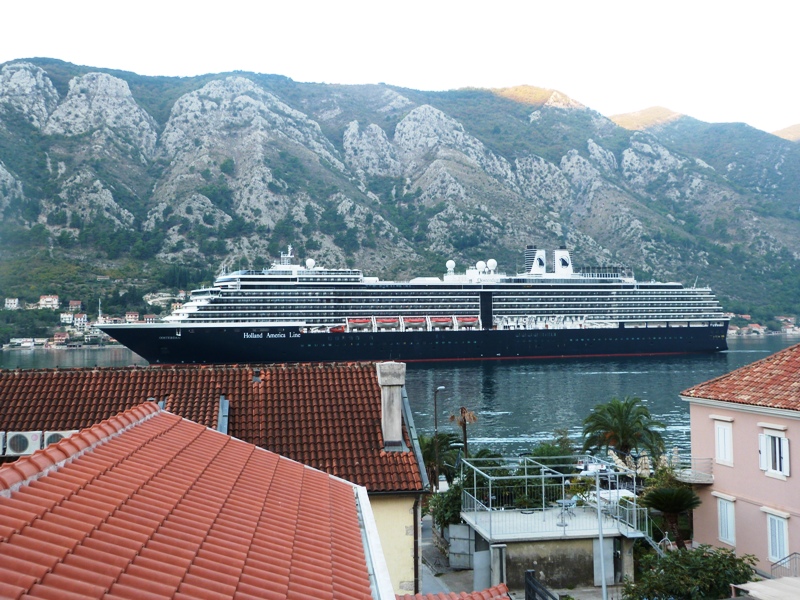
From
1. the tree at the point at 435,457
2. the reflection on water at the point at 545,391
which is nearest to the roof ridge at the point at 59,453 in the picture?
the tree at the point at 435,457

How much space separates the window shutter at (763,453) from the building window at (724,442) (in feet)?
2.40

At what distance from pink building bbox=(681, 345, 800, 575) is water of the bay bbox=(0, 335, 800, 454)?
738 inches

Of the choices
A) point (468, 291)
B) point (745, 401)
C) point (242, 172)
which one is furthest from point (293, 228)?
point (745, 401)

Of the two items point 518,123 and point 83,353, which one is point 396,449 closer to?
point 83,353

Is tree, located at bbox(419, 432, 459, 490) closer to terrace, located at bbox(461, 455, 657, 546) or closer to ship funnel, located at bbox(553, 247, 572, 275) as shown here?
terrace, located at bbox(461, 455, 657, 546)

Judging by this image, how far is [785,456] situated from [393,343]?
64803mm

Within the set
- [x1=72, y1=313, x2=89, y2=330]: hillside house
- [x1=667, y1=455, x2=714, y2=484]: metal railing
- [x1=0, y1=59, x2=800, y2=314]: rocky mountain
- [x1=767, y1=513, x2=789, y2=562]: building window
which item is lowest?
[x1=767, y1=513, x2=789, y2=562]: building window

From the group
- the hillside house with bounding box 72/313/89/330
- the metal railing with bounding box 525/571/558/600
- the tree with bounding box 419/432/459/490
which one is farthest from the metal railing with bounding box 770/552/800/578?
the hillside house with bounding box 72/313/89/330

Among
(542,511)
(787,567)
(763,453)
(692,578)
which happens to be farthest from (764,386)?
(692,578)

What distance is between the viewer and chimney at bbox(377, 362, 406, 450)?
34.5ft

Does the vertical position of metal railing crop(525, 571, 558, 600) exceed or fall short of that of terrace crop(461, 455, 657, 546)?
it exceeds it

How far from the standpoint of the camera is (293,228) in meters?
130

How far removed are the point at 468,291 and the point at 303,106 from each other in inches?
4801

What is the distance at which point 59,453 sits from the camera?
5215mm
